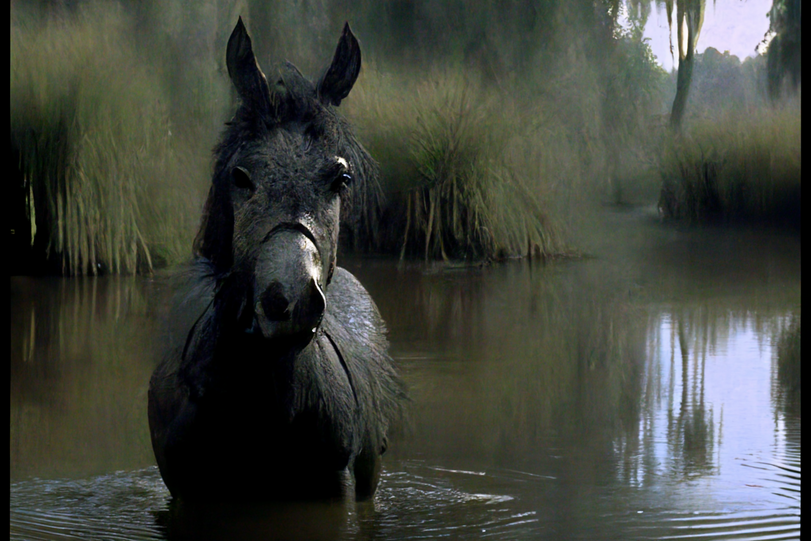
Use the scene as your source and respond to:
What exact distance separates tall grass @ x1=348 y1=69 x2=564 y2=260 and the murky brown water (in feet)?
3.55

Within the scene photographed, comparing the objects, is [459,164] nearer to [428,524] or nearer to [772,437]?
[772,437]

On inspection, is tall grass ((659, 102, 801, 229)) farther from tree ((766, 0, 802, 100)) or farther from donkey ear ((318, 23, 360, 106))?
donkey ear ((318, 23, 360, 106))

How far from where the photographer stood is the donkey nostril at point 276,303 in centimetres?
212

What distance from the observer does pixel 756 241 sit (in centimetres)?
1077

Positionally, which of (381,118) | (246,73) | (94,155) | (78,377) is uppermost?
(381,118)

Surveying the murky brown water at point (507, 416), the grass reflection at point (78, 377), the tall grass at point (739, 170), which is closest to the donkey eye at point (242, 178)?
the murky brown water at point (507, 416)

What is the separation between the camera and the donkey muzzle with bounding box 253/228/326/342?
2.12 meters

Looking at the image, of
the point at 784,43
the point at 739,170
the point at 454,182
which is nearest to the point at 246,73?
the point at 454,182

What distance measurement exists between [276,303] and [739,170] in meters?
10.7

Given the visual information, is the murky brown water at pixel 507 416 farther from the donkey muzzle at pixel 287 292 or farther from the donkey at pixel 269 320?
the donkey muzzle at pixel 287 292

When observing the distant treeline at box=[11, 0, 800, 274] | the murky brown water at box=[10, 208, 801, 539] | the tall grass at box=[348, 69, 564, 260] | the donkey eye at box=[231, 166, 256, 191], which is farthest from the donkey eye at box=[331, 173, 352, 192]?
the tall grass at box=[348, 69, 564, 260]

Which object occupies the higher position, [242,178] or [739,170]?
[739,170]

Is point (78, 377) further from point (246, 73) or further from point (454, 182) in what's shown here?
point (454, 182)

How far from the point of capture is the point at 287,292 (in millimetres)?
2117
